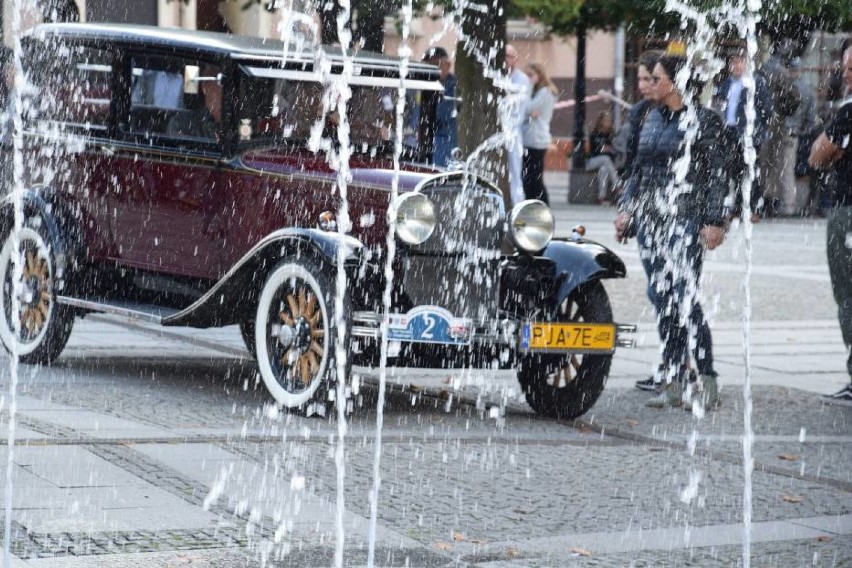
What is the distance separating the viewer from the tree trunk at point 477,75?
14695mm

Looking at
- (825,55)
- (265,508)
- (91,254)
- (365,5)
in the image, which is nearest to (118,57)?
(91,254)

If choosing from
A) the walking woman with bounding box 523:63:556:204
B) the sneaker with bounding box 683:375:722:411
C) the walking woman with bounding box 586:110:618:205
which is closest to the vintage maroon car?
the sneaker with bounding box 683:375:722:411

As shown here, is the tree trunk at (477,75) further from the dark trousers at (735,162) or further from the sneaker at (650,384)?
the dark trousers at (735,162)

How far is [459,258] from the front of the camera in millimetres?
8336

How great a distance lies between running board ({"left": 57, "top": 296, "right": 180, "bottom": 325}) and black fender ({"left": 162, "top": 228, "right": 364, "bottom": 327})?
76 mm

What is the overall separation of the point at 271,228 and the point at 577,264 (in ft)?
5.33

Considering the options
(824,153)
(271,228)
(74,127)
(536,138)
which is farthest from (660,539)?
(536,138)

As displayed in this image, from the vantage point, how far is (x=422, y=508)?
5.98 metres

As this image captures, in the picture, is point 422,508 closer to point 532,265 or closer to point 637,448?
point 637,448

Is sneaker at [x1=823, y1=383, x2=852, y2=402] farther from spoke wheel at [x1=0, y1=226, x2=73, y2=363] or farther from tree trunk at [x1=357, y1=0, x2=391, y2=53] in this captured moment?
tree trunk at [x1=357, y1=0, x2=391, y2=53]

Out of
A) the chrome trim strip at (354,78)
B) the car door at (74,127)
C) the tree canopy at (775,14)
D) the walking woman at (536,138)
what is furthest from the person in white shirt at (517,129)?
the car door at (74,127)

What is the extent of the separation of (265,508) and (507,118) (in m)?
12.6

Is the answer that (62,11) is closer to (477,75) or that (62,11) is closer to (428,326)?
(477,75)

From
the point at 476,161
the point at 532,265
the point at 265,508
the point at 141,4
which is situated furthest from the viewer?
the point at 141,4
